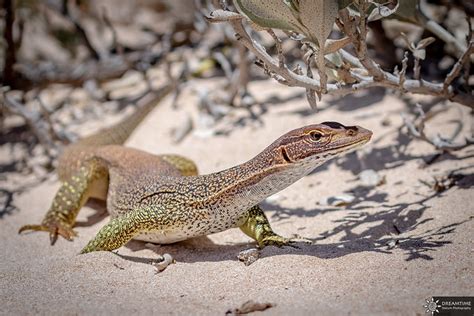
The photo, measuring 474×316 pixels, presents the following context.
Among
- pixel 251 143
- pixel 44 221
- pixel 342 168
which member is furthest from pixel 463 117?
pixel 44 221

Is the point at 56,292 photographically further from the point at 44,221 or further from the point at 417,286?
the point at 417,286

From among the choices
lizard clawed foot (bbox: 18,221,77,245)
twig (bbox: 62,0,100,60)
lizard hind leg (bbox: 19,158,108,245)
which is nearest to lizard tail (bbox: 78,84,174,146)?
lizard hind leg (bbox: 19,158,108,245)

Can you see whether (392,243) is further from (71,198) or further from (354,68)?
(71,198)

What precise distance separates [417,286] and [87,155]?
359 centimetres

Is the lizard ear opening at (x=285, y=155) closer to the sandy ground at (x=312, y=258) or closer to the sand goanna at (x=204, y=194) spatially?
the sand goanna at (x=204, y=194)

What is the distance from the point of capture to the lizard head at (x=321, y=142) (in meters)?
3.65

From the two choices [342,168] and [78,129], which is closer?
[342,168]

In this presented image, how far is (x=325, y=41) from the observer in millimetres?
3535

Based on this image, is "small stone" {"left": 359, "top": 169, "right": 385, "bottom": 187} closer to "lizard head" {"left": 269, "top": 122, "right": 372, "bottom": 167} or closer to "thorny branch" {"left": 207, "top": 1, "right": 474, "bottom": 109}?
"thorny branch" {"left": 207, "top": 1, "right": 474, "bottom": 109}

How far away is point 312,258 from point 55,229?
2.52 metres

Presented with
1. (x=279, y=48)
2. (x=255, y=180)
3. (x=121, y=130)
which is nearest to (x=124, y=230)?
(x=255, y=180)

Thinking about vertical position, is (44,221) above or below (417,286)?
below

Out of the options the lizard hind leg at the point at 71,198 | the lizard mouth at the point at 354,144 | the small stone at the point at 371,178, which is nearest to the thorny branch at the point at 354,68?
the lizard mouth at the point at 354,144

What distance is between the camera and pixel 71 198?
17.2 ft
